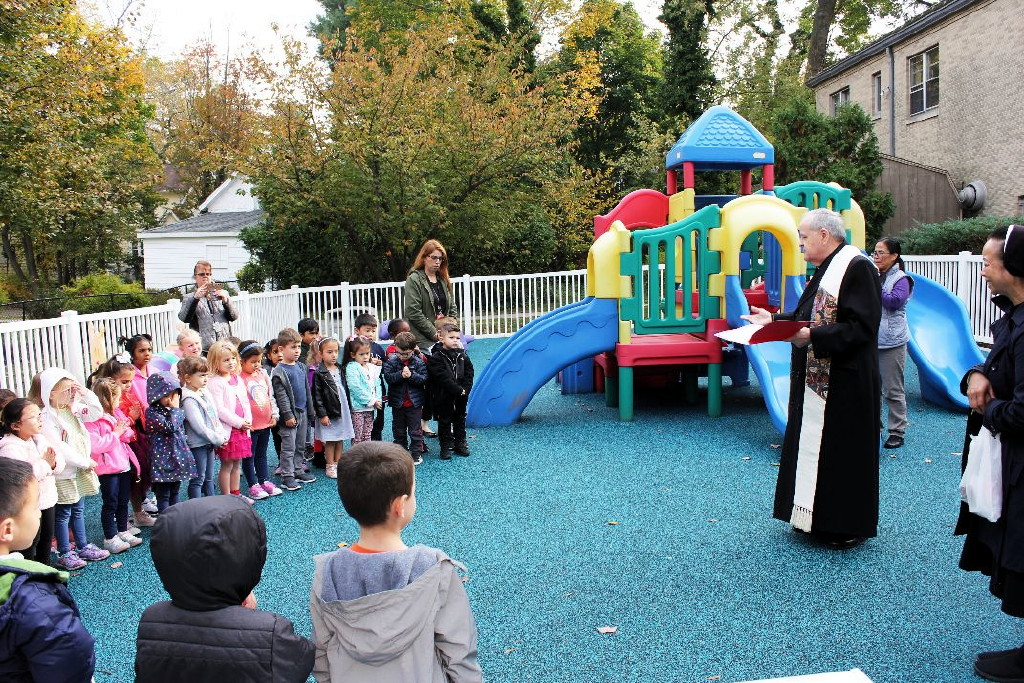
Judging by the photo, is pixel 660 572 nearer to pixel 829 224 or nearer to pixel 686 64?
pixel 829 224

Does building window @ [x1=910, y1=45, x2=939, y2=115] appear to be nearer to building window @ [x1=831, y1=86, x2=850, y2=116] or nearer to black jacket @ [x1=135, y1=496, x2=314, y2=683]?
building window @ [x1=831, y1=86, x2=850, y2=116]

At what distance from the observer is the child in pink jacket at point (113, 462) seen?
4.83 meters

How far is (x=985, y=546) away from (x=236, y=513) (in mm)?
3032

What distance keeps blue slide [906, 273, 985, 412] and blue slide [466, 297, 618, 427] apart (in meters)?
3.31

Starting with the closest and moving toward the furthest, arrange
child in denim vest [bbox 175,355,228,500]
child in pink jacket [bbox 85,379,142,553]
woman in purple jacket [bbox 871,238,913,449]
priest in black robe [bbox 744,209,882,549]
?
1. priest in black robe [bbox 744,209,882,549]
2. child in pink jacket [bbox 85,379,142,553]
3. child in denim vest [bbox 175,355,228,500]
4. woman in purple jacket [bbox 871,238,913,449]

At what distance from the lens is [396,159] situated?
53.7 ft

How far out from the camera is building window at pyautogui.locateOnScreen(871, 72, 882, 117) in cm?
2188

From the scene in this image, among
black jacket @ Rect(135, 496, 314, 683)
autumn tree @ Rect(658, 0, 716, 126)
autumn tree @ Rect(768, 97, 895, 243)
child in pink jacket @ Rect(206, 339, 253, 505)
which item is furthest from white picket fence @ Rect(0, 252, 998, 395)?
autumn tree @ Rect(658, 0, 716, 126)

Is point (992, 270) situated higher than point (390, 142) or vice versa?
point (390, 142)

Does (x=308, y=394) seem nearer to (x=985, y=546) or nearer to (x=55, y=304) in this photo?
(x=985, y=546)

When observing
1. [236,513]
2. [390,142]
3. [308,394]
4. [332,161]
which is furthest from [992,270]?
[332,161]

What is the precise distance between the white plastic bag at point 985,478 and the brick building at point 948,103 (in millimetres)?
16188

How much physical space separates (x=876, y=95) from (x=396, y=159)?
13924 mm

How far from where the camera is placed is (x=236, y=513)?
1968 millimetres
